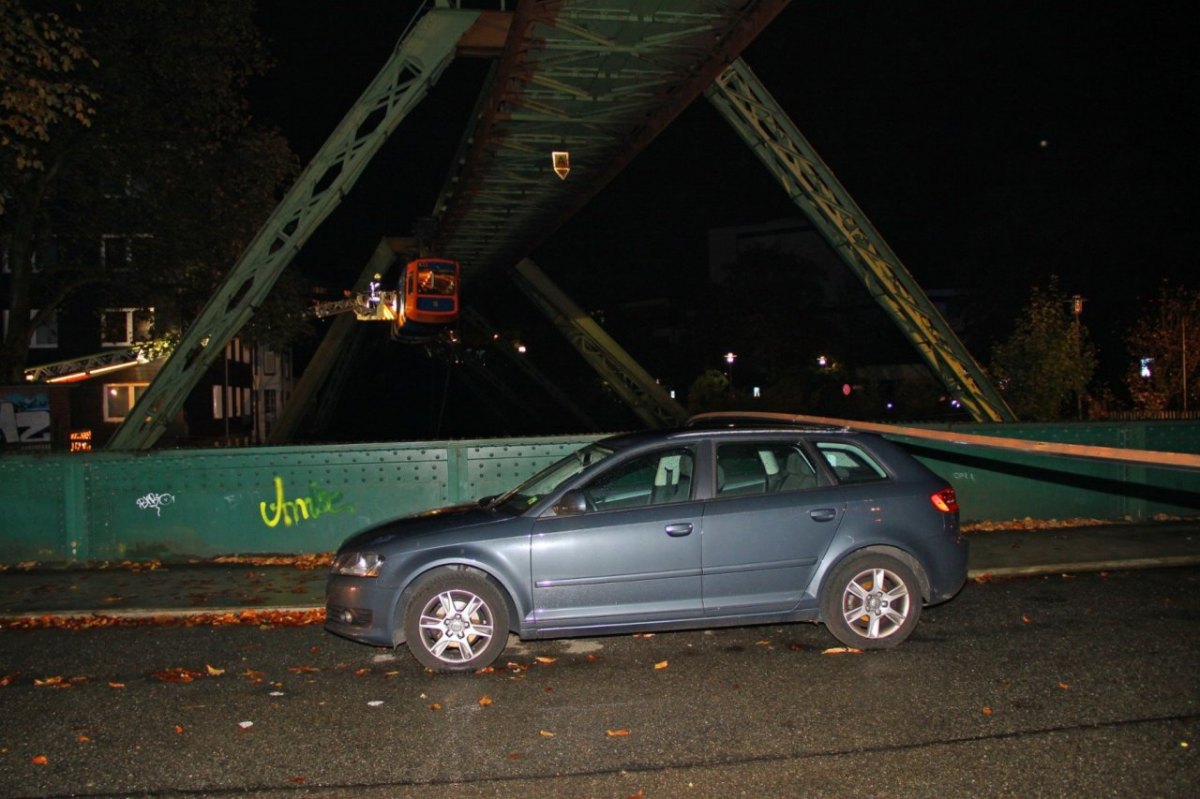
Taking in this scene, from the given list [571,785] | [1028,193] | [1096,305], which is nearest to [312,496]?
[571,785]

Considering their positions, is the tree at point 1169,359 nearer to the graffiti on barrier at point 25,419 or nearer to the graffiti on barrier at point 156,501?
the graffiti on barrier at point 156,501

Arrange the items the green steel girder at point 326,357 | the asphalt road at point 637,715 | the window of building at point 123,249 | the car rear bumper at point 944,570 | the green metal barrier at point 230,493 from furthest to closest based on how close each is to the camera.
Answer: the green steel girder at point 326,357 → the window of building at point 123,249 → the green metal barrier at point 230,493 → the car rear bumper at point 944,570 → the asphalt road at point 637,715

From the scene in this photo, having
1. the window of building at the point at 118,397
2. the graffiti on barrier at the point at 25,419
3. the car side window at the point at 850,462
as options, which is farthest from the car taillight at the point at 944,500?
the window of building at the point at 118,397

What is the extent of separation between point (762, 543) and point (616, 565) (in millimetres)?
1015

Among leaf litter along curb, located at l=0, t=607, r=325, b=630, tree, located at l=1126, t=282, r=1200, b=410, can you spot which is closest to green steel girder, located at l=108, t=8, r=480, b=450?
leaf litter along curb, located at l=0, t=607, r=325, b=630

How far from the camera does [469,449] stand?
1082cm

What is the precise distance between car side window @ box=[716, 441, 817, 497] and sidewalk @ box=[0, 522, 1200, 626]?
3.21 meters

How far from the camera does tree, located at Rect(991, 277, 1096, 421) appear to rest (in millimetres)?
19359

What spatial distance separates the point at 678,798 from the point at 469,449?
6.88 meters

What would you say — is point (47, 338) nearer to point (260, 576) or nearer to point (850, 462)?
point (260, 576)

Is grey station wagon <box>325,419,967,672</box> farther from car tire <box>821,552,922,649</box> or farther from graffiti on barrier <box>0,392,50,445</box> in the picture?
graffiti on barrier <box>0,392,50,445</box>

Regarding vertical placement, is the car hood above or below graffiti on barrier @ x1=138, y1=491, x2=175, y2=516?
above

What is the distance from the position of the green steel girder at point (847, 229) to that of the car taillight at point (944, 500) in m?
11.9

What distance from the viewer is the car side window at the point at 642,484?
659 cm
